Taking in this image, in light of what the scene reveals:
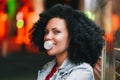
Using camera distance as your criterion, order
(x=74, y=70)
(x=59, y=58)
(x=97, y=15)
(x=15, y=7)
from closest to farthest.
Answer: (x=74, y=70), (x=59, y=58), (x=97, y=15), (x=15, y=7)

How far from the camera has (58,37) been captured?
1.76 m

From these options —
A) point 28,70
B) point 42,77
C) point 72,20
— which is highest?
point 72,20

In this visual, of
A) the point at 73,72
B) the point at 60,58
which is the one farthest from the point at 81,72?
the point at 60,58

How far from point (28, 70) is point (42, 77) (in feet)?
10.5

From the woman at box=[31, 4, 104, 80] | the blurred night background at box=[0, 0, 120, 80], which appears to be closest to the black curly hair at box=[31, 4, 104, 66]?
the woman at box=[31, 4, 104, 80]

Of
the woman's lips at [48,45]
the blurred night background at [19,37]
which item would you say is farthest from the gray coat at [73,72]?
the blurred night background at [19,37]

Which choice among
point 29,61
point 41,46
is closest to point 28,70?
point 29,61

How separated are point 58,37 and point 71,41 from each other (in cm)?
7

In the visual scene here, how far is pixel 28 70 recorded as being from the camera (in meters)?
5.01

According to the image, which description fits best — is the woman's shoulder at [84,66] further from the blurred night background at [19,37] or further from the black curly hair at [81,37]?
the blurred night background at [19,37]

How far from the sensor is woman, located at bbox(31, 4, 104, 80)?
68.4 inches

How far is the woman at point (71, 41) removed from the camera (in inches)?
68.4

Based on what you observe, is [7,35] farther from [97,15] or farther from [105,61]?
[105,61]

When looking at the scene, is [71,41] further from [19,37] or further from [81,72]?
[19,37]
